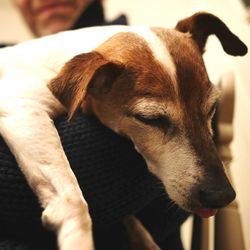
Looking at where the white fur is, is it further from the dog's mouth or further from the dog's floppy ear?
the dog's mouth

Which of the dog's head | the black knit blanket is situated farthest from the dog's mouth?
the black knit blanket

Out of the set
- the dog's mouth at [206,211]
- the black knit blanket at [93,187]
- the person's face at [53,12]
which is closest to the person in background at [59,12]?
the person's face at [53,12]

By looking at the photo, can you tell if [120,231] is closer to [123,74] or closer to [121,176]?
[121,176]

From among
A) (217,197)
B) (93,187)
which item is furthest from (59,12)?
(217,197)

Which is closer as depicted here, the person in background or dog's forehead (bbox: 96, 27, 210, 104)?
dog's forehead (bbox: 96, 27, 210, 104)

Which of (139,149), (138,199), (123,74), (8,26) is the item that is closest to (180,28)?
(123,74)

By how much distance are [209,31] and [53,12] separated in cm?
117

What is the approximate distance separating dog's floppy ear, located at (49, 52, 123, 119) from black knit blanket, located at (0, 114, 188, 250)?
0.29 ft

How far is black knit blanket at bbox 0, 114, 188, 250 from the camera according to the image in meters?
0.93

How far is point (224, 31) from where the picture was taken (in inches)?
47.2

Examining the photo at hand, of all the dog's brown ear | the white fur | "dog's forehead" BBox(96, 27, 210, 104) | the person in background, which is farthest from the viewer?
the person in background

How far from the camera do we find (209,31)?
4.03 ft

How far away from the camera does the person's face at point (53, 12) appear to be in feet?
7.04

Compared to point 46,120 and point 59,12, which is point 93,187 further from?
point 59,12
